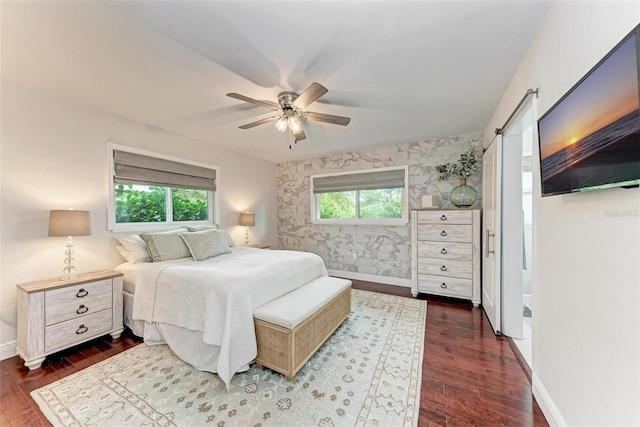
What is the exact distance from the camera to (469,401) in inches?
61.6

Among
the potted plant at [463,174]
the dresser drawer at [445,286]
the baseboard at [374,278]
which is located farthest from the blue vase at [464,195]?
the baseboard at [374,278]

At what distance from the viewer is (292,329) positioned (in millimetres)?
1745

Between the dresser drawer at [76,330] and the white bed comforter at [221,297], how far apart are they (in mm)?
336

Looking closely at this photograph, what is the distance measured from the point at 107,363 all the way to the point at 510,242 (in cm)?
376

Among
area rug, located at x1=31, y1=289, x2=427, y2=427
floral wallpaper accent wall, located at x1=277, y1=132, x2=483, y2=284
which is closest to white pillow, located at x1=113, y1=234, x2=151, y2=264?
area rug, located at x1=31, y1=289, x2=427, y2=427

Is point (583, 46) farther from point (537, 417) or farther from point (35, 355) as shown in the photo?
point (35, 355)

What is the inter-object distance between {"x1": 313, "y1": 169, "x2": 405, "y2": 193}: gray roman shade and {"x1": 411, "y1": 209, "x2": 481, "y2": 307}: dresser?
2.60ft

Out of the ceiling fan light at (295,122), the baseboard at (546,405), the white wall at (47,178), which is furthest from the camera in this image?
the ceiling fan light at (295,122)

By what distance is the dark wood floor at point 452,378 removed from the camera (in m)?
1.46

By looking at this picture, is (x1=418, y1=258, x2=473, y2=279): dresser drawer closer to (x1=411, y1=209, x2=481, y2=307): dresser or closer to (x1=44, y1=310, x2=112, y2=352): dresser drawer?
(x1=411, y1=209, x2=481, y2=307): dresser

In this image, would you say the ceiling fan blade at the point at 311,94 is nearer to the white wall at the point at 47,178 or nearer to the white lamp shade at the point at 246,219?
the white wall at the point at 47,178

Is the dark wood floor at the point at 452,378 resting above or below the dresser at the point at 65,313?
below

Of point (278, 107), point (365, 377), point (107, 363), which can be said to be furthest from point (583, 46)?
point (107, 363)

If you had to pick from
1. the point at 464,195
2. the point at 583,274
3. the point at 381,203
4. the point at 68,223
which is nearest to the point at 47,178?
the point at 68,223
